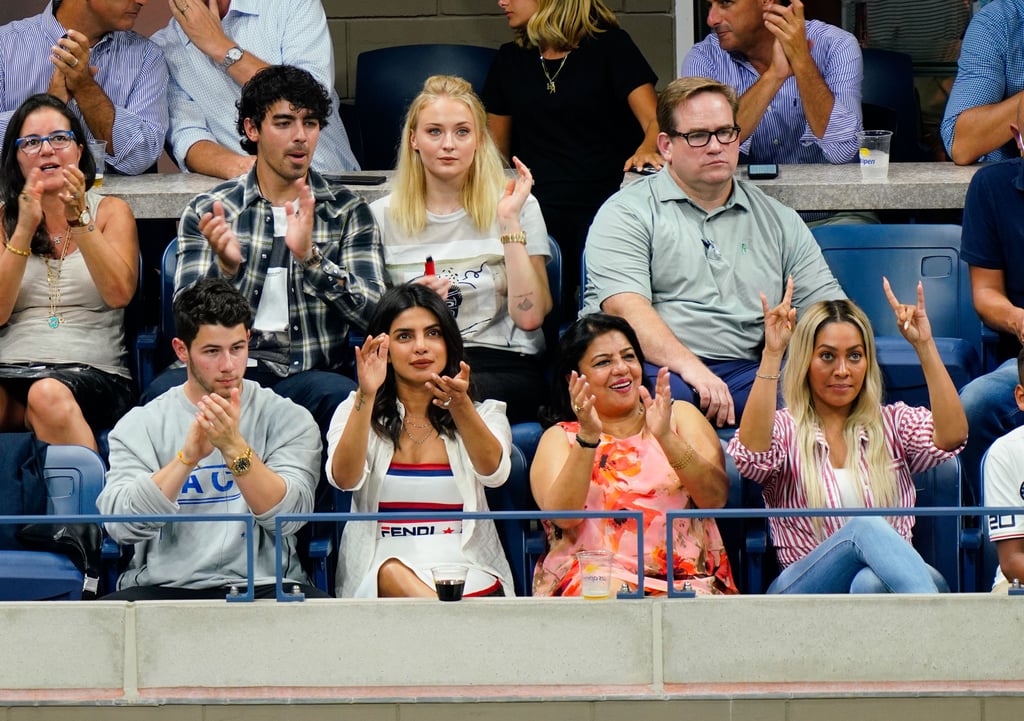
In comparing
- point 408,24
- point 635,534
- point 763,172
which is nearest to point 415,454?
point 635,534

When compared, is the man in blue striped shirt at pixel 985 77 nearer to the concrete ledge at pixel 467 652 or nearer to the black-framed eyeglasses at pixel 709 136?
the black-framed eyeglasses at pixel 709 136

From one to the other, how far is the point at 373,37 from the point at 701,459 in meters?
3.55

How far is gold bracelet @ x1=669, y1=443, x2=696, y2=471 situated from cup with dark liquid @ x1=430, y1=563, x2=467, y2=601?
557 mm

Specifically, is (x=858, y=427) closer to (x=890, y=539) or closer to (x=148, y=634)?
(x=890, y=539)

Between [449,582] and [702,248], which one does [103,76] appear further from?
[449,582]

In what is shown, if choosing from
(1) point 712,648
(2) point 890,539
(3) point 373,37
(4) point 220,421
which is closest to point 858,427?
(2) point 890,539

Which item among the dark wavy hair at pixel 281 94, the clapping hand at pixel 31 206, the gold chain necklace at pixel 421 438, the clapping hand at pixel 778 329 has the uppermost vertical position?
the dark wavy hair at pixel 281 94

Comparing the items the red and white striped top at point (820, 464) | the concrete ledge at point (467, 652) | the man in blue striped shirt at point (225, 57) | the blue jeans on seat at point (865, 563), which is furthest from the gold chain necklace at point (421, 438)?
the man in blue striped shirt at point (225, 57)

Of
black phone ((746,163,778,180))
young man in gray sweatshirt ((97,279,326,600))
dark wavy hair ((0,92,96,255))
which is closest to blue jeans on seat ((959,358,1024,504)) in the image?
black phone ((746,163,778,180))

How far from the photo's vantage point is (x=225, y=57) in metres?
5.34

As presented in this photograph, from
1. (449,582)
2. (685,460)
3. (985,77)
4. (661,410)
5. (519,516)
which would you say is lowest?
(449,582)

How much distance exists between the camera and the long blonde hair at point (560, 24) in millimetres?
5406

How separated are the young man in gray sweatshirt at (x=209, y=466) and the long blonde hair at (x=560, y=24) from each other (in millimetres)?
1768

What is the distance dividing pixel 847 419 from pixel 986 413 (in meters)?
0.47
